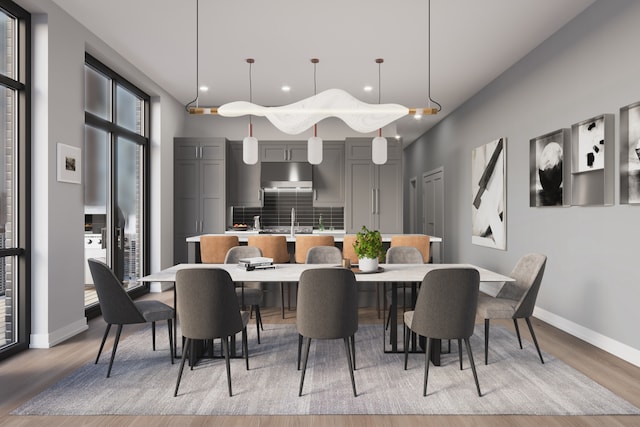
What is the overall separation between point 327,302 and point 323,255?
1728mm

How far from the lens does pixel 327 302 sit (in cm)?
256

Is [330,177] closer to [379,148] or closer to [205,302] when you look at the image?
[379,148]

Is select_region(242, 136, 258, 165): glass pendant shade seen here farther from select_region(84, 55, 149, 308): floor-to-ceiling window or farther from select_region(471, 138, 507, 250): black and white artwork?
select_region(471, 138, 507, 250): black and white artwork

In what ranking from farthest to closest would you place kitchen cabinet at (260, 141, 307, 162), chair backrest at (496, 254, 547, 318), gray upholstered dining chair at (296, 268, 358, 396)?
kitchen cabinet at (260, 141, 307, 162) → chair backrest at (496, 254, 547, 318) → gray upholstered dining chair at (296, 268, 358, 396)

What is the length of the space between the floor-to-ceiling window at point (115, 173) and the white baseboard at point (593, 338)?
15.8 ft

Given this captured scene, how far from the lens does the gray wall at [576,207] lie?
323cm

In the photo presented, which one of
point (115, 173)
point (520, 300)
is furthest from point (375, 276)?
point (115, 173)

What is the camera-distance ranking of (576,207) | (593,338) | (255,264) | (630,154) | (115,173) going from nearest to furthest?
(630,154), (255,264), (593,338), (576,207), (115,173)

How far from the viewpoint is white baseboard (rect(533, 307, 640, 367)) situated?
317 cm

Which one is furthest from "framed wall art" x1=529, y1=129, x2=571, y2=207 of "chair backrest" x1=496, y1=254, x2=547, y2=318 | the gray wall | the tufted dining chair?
the tufted dining chair

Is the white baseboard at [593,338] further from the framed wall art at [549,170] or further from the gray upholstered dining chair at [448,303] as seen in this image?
the gray upholstered dining chair at [448,303]

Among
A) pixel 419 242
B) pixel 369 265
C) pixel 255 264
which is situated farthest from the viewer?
pixel 419 242

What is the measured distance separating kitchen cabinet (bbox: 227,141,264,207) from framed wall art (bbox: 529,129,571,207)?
4199mm

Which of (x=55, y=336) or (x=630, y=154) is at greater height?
(x=630, y=154)
